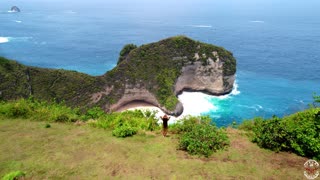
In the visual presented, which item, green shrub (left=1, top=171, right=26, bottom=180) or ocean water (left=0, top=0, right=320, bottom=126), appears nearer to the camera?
green shrub (left=1, top=171, right=26, bottom=180)

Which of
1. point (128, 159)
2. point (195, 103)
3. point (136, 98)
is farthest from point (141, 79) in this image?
point (128, 159)

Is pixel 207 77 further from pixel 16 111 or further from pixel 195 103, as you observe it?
pixel 16 111

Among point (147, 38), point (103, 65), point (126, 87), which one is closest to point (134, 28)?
point (147, 38)

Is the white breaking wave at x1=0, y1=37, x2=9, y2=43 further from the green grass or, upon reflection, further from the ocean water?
the green grass

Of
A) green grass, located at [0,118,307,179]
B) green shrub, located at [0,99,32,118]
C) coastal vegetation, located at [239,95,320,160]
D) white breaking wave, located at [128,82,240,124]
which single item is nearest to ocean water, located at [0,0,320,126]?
white breaking wave, located at [128,82,240,124]

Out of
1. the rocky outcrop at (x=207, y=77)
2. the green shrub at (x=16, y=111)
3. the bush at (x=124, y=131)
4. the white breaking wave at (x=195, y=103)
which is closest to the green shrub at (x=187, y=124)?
the bush at (x=124, y=131)

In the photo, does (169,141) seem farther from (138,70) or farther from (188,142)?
(138,70)
